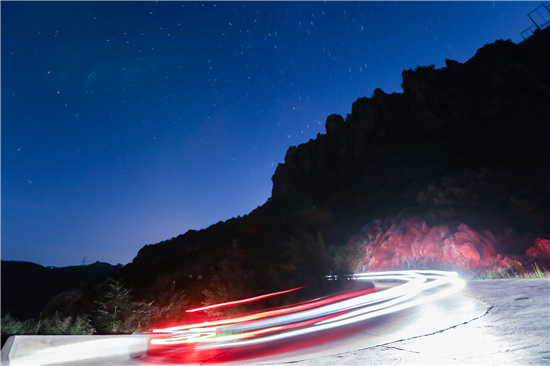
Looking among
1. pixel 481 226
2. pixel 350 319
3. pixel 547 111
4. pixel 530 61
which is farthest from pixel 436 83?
pixel 350 319

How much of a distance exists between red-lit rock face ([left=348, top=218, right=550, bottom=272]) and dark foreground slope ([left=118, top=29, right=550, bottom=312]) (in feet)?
0.39

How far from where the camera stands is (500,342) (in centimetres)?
323

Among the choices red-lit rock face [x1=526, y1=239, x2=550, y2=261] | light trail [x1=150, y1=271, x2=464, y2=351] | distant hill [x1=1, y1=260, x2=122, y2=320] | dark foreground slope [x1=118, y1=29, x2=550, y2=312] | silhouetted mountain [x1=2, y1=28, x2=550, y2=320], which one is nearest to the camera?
light trail [x1=150, y1=271, x2=464, y2=351]

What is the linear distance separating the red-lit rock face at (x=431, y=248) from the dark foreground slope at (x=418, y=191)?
0.39 ft

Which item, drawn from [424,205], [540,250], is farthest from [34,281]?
[540,250]

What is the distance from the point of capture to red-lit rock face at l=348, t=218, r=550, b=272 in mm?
12959

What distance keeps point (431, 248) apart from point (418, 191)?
22.9 ft

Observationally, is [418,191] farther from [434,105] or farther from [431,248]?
[434,105]

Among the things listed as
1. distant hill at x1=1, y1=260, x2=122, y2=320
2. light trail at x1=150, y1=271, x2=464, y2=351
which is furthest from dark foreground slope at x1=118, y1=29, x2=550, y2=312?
distant hill at x1=1, y1=260, x2=122, y2=320

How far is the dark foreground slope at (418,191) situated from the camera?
1416 cm

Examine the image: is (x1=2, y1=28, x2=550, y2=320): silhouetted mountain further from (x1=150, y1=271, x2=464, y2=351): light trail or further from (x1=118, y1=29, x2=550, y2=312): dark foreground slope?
(x1=150, y1=271, x2=464, y2=351): light trail

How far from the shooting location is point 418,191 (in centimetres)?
2230

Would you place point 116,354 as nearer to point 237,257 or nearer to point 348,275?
point 348,275

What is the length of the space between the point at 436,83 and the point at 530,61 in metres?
12.6
